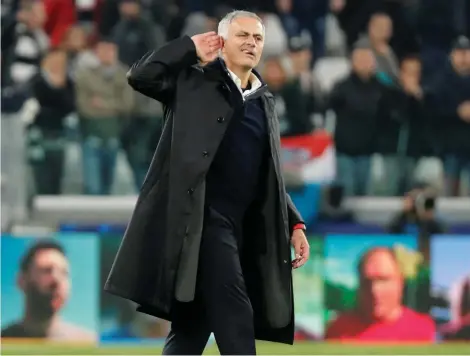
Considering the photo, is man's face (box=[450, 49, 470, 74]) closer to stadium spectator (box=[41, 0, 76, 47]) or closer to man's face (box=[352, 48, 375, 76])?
man's face (box=[352, 48, 375, 76])

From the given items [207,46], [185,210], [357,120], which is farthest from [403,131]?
[185,210]

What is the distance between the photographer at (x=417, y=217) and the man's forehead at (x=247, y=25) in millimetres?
6642

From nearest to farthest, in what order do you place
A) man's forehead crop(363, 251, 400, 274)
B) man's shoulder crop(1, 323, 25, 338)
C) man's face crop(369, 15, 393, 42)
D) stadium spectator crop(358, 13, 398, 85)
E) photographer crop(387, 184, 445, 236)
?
man's shoulder crop(1, 323, 25, 338), man's forehead crop(363, 251, 400, 274), photographer crop(387, 184, 445, 236), stadium spectator crop(358, 13, 398, 85), man's face crop(369, 15, 393, 42)

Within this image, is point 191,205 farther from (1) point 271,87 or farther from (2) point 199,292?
(1) point 271,87

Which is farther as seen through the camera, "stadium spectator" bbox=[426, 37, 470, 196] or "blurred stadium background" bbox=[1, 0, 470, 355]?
"stadium spectator" bbox=[426, 37, 470, 196]

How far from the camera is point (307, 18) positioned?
12.9 m

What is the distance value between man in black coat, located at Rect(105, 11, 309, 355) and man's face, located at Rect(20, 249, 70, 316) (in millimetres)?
5665

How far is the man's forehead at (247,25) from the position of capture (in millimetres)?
5008

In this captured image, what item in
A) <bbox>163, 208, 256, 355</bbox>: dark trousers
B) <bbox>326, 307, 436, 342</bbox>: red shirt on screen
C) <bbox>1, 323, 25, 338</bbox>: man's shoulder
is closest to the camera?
<bbox>163, 208, 256, 355</bbox>: dark trousers

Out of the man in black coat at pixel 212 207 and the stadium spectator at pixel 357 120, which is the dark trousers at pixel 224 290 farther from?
the stadium spectator at pixel 357 120

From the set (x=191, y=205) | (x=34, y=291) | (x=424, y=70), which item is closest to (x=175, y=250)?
(x=191, y=205)

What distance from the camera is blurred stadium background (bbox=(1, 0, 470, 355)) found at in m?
10.8

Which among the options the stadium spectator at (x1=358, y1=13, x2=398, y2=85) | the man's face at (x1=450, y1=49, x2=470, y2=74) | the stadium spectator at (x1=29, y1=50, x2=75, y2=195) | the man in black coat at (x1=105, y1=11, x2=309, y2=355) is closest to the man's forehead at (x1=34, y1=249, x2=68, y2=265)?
the stadium spectator at (x1=29, y1=50, x2=75, y2=195)

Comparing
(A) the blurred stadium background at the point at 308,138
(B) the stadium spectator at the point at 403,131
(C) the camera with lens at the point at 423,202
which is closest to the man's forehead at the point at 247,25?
(A) the blurred stadium background at the point at 308,138
